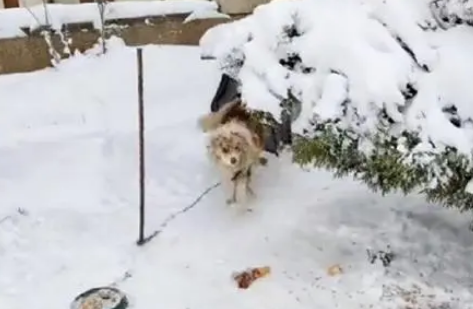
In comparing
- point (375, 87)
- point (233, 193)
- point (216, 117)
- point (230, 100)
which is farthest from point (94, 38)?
point (375, 87)

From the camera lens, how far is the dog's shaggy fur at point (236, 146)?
13.8 feet

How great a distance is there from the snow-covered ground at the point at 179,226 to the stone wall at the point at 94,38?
18.2 inches

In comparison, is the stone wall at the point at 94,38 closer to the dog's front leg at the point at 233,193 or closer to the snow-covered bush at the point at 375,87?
the dog's front leg at the point at 233,193

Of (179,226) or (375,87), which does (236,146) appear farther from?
(375,87)

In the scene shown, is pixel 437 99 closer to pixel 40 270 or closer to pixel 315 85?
pixel 315 85

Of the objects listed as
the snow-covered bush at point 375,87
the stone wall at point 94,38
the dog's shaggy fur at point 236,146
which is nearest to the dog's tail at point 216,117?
the dog's shaggy fur at point 236,146

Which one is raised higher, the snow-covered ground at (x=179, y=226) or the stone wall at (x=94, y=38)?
the stone wall at (x=94, y=38)

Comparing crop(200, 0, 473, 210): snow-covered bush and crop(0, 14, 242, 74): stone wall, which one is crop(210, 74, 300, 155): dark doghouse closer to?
crop(200, 0, 473, 210): snow-covered bush

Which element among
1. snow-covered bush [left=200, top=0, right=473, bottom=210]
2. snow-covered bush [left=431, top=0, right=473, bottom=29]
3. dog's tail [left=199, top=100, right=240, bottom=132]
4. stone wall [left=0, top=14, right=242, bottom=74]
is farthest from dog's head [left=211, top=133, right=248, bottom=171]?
stone wall [left=0, top=14, right=242, bottom=74]

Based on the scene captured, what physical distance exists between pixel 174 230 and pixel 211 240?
0.21 meters

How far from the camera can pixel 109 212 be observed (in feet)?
14.3

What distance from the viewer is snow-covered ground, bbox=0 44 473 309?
12.1ft

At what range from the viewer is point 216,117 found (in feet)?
14.8

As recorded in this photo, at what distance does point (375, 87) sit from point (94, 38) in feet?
10.2
